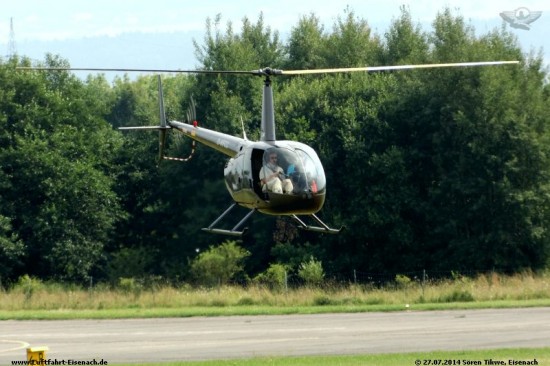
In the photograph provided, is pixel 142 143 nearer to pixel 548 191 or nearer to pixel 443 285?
pixel 548 191

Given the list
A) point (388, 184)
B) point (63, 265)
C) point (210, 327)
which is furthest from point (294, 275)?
point (210, 327)

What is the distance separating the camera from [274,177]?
82.8ft

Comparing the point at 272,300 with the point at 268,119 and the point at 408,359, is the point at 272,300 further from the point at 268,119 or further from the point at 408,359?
the point at 408,359

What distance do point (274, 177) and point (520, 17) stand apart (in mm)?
50606

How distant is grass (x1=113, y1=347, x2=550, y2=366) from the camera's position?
22.1 m

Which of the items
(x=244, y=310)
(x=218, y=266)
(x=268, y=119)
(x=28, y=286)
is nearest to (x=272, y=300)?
(x=244, y=310)

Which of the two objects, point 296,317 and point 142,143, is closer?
point 296,317

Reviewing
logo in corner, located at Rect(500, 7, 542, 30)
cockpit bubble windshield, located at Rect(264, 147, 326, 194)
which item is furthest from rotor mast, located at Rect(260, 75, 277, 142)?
logo in corner, located at Rect(500, 7, 542, 30)

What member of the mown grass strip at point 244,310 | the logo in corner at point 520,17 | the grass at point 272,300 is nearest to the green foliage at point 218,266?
the grass at point 272,300

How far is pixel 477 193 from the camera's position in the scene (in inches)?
2110

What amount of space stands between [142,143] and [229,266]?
14.2 metres

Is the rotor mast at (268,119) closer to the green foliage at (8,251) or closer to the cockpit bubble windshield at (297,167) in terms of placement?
the cockpit bubble windshield at (297,167)

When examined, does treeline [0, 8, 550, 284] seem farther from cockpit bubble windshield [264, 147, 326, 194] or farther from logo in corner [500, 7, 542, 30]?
cockpit bubble windshield [264, 147, 326, 194]

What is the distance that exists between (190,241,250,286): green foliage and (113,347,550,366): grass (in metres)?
24.8
